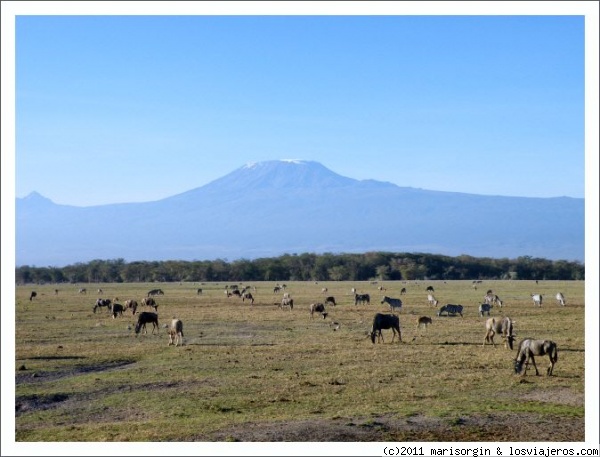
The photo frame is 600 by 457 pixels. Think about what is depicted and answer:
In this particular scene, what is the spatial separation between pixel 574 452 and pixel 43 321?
31.1 meters

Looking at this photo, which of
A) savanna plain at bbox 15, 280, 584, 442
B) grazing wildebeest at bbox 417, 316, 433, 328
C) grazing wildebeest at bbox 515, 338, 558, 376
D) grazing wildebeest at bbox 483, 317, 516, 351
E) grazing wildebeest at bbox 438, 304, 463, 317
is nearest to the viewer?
savanna plain at bbox 15, 280, 584, 442

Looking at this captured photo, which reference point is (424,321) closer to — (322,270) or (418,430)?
(418,430)

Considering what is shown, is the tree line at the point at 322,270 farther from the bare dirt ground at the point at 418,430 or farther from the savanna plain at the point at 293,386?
the bare dirt ground at the point at 418,430

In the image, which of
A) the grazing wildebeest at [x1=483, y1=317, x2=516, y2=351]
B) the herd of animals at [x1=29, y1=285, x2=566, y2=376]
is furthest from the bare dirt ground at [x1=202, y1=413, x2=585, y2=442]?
the grazing wildebeest at [x1=483, y1=317, x2=516, y2=351]

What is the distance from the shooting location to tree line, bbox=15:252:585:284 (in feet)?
398

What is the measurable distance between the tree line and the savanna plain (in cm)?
8669

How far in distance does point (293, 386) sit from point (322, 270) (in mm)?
105111

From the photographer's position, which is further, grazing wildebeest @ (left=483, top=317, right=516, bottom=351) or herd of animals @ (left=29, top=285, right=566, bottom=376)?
grazing wildebeest @ (left=483, top=317, right=516, bottom=351)

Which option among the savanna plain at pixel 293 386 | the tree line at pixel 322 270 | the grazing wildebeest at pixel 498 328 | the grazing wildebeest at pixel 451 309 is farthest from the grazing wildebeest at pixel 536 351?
the tree line at pixel 322 270

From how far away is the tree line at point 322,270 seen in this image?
398 feet

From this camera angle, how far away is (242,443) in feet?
43.0

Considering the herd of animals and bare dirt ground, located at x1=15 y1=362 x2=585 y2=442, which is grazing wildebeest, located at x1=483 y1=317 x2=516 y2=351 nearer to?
the herd of animals

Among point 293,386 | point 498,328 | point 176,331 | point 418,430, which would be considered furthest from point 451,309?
point 418,430

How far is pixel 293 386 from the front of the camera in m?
19.4
